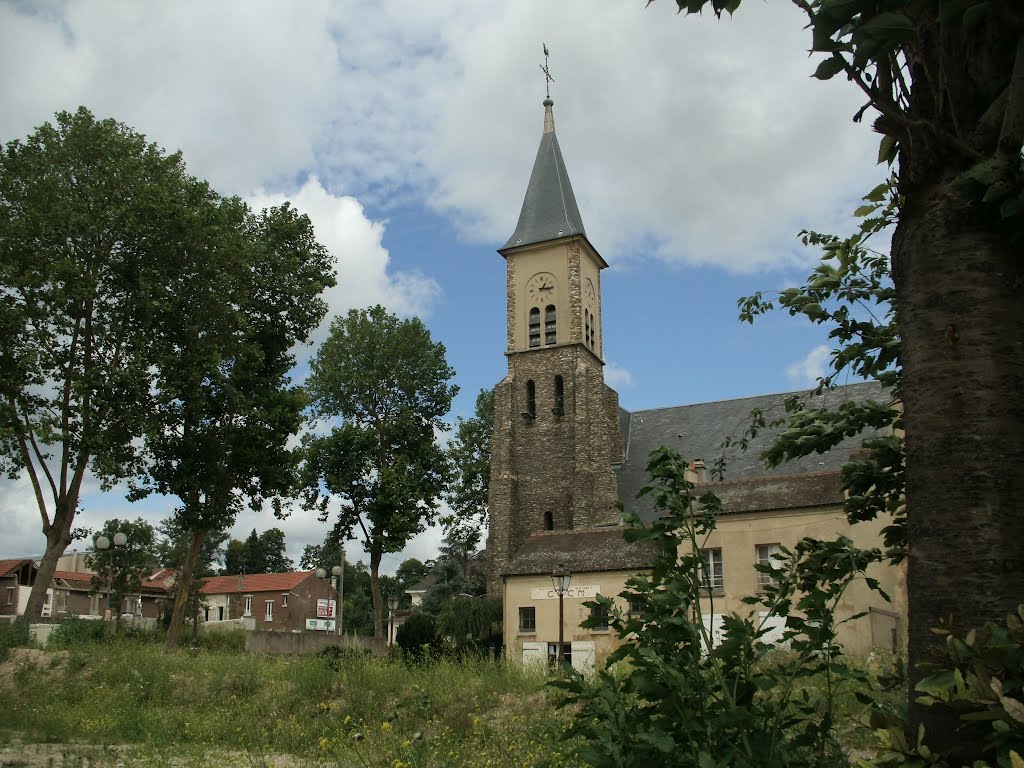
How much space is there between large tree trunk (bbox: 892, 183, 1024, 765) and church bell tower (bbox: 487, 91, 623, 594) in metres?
34.1

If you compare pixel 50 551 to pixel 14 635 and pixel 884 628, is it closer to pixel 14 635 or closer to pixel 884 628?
pixel 14 635

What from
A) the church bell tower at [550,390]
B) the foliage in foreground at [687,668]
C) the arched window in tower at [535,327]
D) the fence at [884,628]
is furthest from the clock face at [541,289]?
the foliage in foreground at [687,668]

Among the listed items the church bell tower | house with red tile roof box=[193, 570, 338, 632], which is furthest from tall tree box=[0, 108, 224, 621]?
house with red tile roof box=[193, 570, 338, 632]

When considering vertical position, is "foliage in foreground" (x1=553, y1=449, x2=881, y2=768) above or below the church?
below

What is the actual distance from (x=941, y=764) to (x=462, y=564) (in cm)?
4655

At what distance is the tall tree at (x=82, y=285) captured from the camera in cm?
2141

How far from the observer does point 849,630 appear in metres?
20.3

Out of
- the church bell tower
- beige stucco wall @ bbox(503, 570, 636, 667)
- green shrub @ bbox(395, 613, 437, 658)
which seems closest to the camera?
beige stucco wall @ bbox(503, 570, 636, 667)

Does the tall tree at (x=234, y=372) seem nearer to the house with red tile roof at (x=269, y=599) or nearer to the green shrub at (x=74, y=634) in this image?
the green shrub at (x=74, y=634)

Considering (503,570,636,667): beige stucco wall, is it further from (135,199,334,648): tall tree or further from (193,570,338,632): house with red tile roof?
(193,570,338,632): house with red tile roof

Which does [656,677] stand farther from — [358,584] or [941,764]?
[358,584]

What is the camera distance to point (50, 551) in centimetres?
2153

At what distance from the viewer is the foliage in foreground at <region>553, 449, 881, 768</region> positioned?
3.02m

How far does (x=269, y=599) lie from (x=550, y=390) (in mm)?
38810
